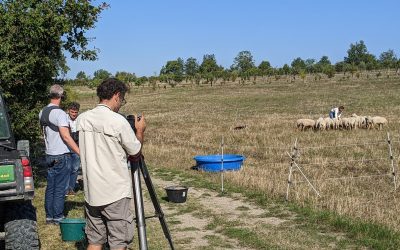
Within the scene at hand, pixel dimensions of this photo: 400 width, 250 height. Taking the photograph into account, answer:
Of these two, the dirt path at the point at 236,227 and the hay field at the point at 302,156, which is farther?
the hay field at the point at 302,156

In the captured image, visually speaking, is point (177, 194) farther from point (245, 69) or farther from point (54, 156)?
point (245, 69)

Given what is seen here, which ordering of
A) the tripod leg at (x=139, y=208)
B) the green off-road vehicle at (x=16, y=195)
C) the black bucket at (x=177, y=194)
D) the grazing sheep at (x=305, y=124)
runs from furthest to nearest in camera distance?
the grazing sheep at (x=305, y=124) → the black bucket at (x=177, y=194) → the green off-road vehicle at (x=16, y=195) → the tripod leg at (x=139, y=208)

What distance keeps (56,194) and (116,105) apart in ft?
11.7

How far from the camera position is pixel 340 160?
14.6 meters

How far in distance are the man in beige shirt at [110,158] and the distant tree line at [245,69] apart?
174 ft

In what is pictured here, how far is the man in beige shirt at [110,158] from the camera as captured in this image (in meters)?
4.69

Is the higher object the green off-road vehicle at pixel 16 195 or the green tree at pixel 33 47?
the green tree at pixel 33 47

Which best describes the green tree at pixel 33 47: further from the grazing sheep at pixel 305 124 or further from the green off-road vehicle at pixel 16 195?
the grazing sheep at pixel 305 124

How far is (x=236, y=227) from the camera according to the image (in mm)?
8250

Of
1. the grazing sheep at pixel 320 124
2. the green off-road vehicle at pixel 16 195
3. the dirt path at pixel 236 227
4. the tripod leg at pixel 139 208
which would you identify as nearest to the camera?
the tripod leg at pixel 139 208

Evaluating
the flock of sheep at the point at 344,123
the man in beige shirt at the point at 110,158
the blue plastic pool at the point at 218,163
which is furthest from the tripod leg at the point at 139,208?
the flock of sheep at the point at 344,123

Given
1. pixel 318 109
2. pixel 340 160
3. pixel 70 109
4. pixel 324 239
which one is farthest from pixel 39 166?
pixel 318 109

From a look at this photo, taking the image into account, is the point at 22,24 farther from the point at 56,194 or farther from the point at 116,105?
the point at 116,105

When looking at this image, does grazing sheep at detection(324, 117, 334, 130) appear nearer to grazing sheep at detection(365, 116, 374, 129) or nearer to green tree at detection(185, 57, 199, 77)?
grazing sheep at detection(365, 116, 374, 129)
